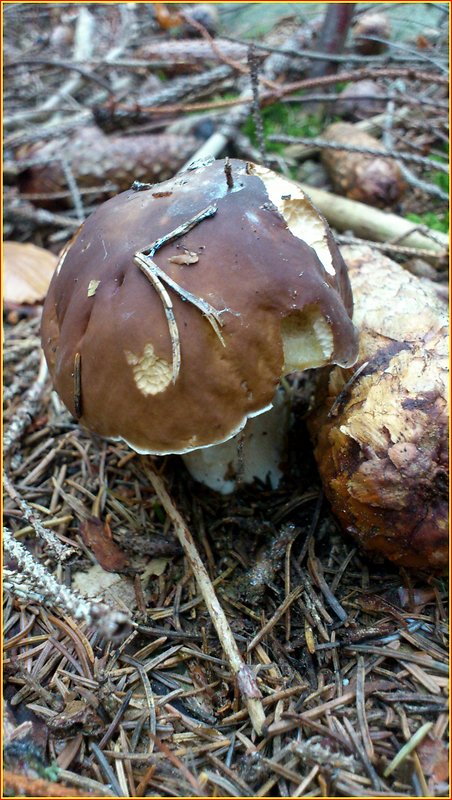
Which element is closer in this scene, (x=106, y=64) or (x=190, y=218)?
(x=190, y=218)

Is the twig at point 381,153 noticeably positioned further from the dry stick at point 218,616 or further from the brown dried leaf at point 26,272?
the dry stick at point 218,616

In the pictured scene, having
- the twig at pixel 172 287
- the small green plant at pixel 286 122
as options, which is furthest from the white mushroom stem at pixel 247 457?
the small green plant at pixel 286 122

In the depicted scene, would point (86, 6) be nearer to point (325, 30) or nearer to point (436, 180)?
point (325, 30)

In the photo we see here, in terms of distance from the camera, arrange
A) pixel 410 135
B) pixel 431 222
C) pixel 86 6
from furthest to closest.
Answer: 1. pixel 86 6
2. pixel 410 135
3. pixel 431 222

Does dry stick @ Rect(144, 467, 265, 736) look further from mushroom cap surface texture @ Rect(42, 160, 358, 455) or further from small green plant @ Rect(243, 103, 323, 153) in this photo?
small green plant @ Rect(243, 103, 323, 153)

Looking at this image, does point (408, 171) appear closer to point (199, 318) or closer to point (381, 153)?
point (381, 153)

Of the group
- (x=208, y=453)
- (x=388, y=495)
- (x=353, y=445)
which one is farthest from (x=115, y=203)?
(x=388, y=495)

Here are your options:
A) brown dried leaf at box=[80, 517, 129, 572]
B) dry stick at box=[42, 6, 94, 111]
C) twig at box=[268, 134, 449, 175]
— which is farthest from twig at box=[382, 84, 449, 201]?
dry stick at box=[42, 6, 94, 111]
